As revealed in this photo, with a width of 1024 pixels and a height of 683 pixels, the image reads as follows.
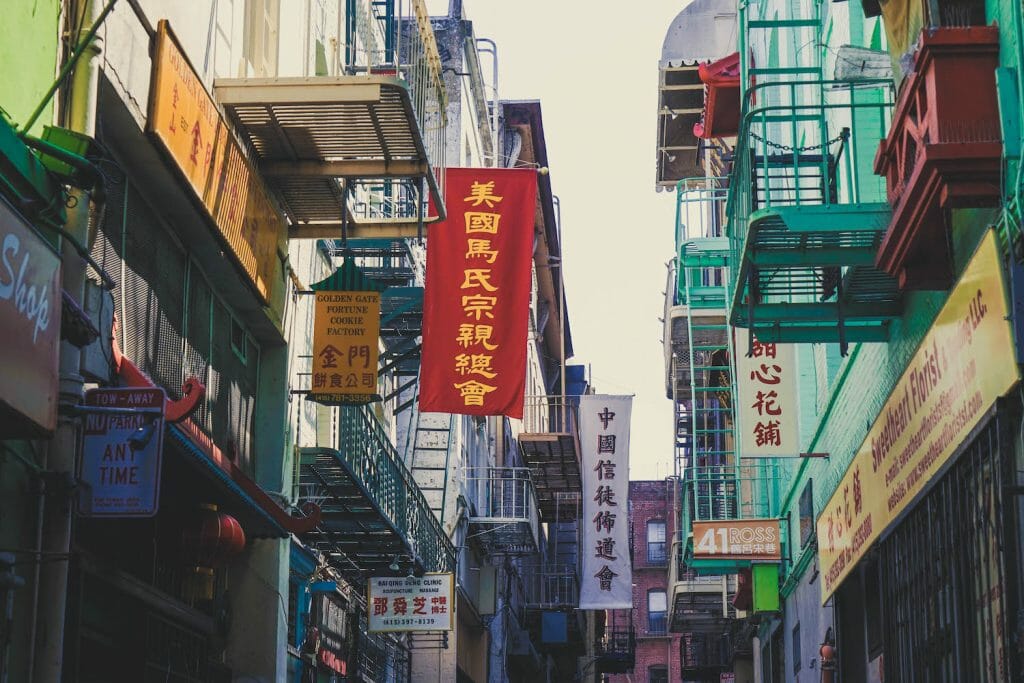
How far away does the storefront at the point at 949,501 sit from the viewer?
8.86 meters

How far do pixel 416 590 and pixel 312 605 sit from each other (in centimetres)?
301

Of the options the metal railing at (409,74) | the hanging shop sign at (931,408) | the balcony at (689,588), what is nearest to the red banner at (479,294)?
the metal railing at (409,74)

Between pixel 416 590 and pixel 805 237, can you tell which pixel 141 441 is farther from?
pixel 416 590

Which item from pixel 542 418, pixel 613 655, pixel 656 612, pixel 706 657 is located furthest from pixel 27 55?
pixel 656 612

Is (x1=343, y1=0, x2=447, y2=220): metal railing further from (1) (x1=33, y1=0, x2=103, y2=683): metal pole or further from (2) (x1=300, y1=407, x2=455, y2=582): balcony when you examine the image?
(1) (x1=33, y1=0, x2=103, y2=683): metal pole

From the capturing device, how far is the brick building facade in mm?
73250

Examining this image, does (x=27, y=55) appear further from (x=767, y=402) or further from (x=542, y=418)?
Answer: (x=542, y=418)

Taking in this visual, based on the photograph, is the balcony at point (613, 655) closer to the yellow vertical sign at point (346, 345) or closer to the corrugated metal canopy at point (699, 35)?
the corrugated metal canopy at point (699, 35)

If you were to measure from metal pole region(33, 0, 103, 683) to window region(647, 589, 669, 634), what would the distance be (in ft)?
218

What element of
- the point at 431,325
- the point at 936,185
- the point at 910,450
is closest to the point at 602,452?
the point at 431,325

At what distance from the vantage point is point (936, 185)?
922 cm

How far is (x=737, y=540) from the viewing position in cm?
2298

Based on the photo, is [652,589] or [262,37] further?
[652,589]

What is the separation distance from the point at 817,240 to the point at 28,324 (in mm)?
6510
